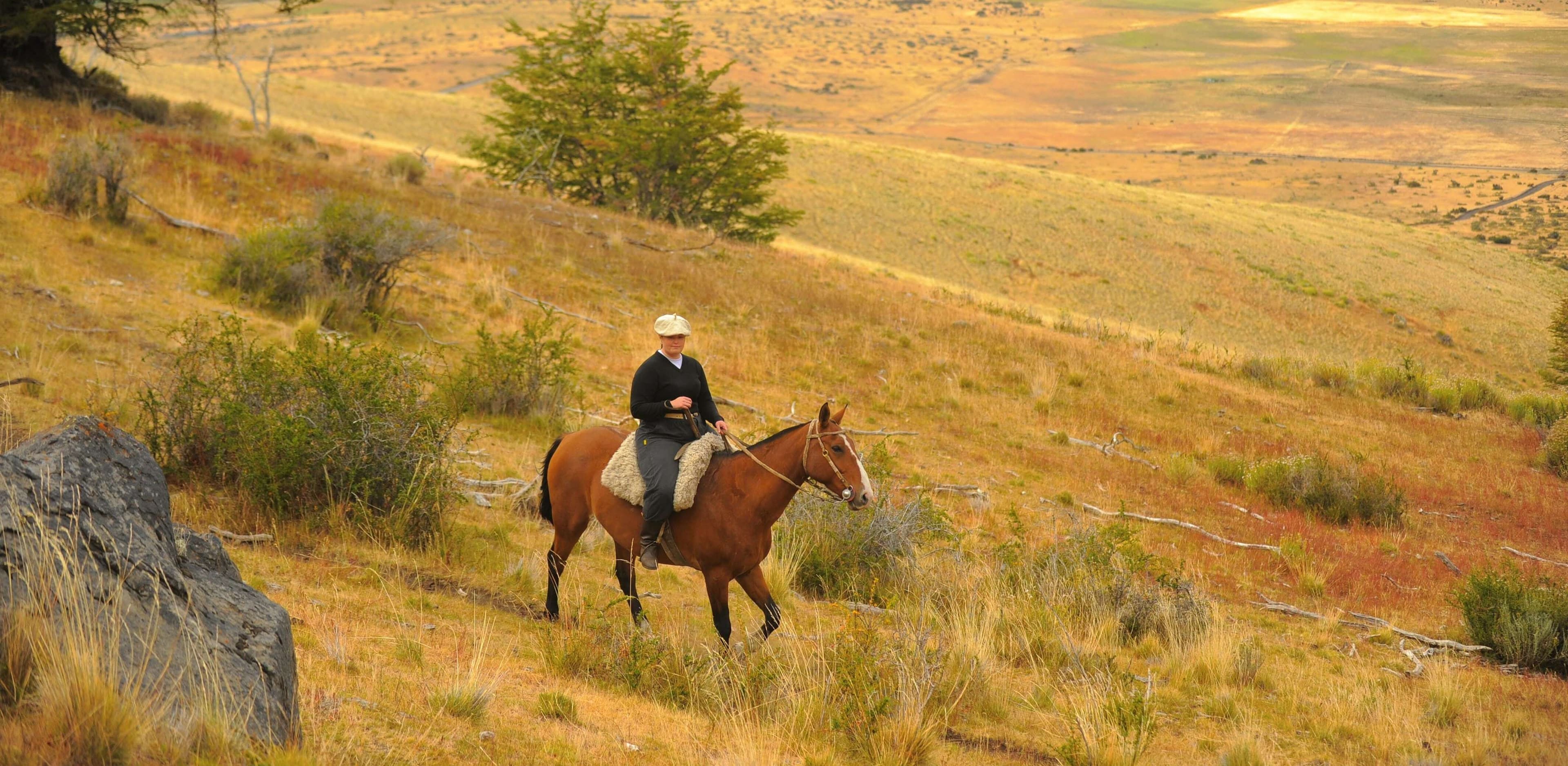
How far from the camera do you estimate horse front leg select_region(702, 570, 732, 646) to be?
23.2 ft

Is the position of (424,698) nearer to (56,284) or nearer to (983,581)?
(983,581)

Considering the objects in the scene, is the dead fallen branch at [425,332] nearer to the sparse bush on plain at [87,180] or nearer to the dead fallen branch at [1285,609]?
the sparse bush on plain at [87,180]

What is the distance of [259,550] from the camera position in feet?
25.1

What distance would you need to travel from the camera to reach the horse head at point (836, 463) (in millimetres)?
6840

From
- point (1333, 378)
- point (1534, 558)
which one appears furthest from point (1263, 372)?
point (1534, 558)

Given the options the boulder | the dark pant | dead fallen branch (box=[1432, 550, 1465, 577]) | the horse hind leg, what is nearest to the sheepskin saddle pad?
the dark pant

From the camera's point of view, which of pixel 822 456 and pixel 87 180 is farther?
pixel 87 180

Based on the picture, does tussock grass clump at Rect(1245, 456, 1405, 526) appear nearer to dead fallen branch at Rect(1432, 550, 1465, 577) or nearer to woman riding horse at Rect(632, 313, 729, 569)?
dead fallen branch at Rect(1432, 550, 1465, 577)

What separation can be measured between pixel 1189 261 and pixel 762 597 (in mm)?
51194

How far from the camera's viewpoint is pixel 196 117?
25.7 meters

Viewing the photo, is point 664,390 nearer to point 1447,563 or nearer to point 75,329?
point 75,329

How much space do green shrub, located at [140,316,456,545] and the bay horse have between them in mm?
1802

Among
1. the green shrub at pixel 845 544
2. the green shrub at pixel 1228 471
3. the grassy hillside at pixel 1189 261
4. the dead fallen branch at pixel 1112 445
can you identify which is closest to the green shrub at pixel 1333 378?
the grassy hillside at pixel 1189 261

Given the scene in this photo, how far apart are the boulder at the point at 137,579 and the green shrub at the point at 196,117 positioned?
76.2 ft
